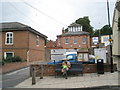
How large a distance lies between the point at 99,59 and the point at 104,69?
4.01 feet

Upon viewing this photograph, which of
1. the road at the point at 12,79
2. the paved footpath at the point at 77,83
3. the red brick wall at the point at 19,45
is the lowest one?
the road at the point at 12,79

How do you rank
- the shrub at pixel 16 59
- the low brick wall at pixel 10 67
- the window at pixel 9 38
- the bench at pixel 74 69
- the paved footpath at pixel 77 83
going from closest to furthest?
1. the paved footpath at pixel 77 83
2. the bench at pixel 74 69
3. the low brick wall at pixel 10 67
4. the shrub at pixel 16 59
5. the window at pixel 9 38

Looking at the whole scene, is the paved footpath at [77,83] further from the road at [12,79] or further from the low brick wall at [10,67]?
the low brick wall at [10,67]

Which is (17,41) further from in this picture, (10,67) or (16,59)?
(10,67)

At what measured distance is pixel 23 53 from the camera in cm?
2358

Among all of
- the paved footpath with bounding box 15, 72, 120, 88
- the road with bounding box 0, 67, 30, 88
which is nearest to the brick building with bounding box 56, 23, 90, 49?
the road with bounding box 0, 67, 30, 88

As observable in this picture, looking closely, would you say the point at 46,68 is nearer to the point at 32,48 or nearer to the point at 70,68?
the point at 70,68

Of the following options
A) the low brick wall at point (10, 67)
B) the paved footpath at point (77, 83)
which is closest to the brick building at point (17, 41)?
the low brick wall at point (10, 67)

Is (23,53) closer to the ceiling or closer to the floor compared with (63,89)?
closer to the ceiling

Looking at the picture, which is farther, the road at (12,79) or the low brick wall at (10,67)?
the low brick wall at (10,67)

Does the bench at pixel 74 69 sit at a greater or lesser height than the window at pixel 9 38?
lesser

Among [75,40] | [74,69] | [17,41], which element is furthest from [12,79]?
[75,40]

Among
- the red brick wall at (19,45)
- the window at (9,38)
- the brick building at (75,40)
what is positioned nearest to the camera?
the red brick wall at (19,45)

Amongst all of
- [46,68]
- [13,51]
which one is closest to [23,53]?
[13,51]
